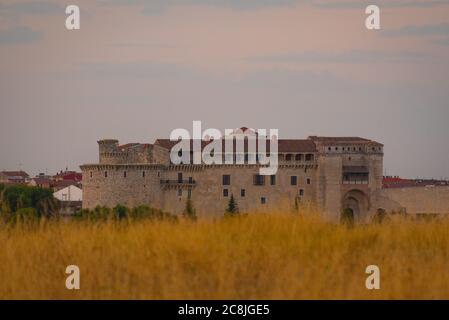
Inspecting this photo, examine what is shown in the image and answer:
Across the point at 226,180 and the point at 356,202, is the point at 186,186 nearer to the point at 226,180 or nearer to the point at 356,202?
the point at 226,180

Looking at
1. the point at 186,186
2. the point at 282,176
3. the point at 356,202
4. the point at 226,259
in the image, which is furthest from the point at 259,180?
the point at 226,259

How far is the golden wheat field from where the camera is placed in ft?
30.9

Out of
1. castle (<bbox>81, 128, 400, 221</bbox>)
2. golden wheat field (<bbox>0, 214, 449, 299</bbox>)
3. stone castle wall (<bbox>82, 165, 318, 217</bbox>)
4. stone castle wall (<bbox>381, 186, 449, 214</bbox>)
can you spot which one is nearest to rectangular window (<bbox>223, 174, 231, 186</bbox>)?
castle (<bbox>81, 128, 400, 221</bbox>)

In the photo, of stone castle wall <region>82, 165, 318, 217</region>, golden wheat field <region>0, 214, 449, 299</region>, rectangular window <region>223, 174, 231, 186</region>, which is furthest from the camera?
rectangular window <region>223, 174, 231, 186</region>

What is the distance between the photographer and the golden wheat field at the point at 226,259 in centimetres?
943

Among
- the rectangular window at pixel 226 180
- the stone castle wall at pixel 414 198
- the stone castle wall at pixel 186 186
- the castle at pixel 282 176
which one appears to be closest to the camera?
the stone castle wall at pixel 186 186

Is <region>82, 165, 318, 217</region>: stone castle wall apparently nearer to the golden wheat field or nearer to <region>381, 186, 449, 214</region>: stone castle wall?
<region>381, 186, 449, 214</region>: stone castle wall

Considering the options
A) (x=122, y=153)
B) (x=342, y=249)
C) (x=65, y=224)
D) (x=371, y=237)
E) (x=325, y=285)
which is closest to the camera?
(x=325, y=285)

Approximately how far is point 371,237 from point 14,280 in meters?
4.21

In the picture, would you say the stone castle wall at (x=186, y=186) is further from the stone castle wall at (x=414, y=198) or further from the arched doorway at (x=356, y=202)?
the stone castle wall at (x=414, y=198)

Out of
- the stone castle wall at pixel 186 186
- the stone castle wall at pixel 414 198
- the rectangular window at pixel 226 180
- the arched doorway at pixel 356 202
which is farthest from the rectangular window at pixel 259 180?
the stone castle wall at pixel 414 198
